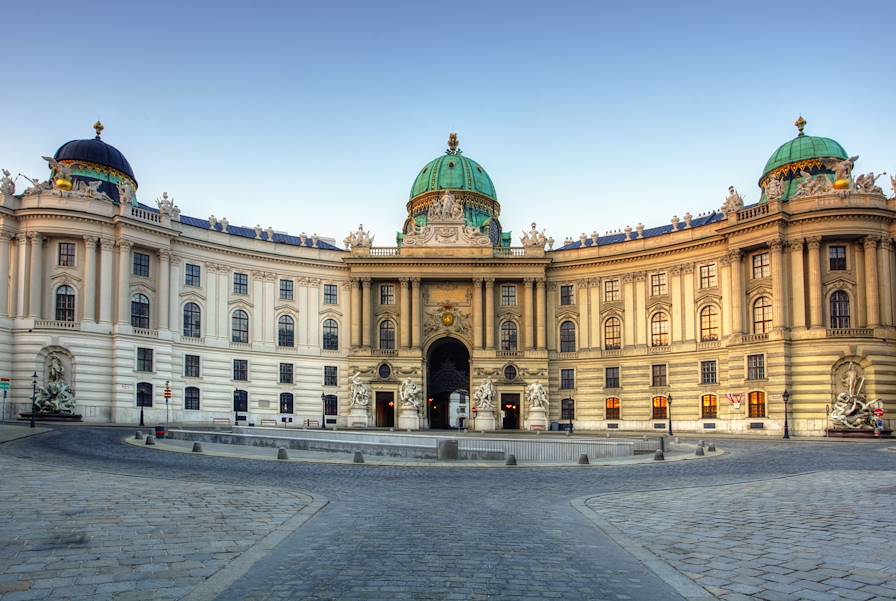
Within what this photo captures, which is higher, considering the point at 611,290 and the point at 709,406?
the point at 611,290

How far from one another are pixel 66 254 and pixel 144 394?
12.4 metres

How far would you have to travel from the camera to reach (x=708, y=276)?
2645 inches

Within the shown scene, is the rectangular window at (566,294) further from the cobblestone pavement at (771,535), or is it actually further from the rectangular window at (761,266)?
the cobblestone pavement at (771,535)

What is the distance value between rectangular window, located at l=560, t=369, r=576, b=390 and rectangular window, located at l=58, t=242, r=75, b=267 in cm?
4375

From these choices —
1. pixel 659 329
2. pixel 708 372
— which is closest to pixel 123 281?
pixel 659 329

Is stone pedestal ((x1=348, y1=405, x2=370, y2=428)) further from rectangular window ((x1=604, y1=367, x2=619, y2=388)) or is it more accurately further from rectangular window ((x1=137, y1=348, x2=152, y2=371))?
rectangular window ((x1=604, y1=367, x2=619, y2=388))

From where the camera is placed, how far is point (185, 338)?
66.6m

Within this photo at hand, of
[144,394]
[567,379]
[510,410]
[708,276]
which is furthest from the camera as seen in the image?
[567,379]

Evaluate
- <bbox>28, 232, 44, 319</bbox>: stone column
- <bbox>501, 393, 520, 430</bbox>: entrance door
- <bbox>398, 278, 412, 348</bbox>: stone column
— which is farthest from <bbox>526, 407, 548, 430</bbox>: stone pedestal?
<bbox>28, 232, 44, 319</bbox>: stone column

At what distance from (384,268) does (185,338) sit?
19.3 m

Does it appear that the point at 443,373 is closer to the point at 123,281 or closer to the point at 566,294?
the point at 566,294

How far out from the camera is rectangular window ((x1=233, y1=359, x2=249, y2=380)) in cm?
6981

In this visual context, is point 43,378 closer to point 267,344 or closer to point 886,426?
point 267,344

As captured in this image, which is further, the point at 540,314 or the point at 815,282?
the point at 540,314
